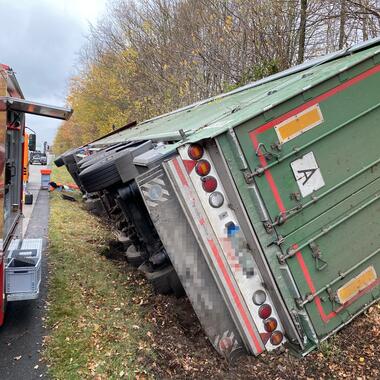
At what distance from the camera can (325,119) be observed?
304 cm

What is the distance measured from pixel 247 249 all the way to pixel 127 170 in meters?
1.31

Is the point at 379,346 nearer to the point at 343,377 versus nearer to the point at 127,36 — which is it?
the point at 343,377

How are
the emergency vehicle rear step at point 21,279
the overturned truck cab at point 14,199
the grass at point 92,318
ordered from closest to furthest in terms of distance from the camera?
1. the grass at point 92,318
2. the overturned truck cab at point 14,199
3. the emergency vehicle rear step at point 21,279

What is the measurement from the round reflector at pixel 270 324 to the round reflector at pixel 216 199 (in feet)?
3.23

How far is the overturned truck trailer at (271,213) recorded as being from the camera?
289cm

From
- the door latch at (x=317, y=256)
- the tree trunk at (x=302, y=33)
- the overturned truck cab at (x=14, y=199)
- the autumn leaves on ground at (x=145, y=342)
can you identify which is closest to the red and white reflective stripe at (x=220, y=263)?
the autumn leaves on ground at (x=145, y=342)

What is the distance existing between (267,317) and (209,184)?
1.13 meters

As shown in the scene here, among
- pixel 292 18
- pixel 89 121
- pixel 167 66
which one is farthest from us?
pixel 89 121

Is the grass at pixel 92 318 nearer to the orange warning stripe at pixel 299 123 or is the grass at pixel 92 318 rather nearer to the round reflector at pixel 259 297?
the round reflector at pixel 259 297

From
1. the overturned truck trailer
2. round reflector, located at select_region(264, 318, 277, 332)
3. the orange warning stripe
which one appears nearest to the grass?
the overturned truck trailer

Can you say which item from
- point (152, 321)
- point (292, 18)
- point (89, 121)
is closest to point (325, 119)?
point (152, 321)

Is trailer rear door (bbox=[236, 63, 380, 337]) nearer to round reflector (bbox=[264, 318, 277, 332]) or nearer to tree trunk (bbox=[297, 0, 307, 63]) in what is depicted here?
round reflector (bbox=[264, 318, 277, 332])

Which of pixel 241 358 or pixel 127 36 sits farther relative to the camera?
pixel 127 36

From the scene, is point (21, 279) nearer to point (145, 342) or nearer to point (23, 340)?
point (23, 340)
